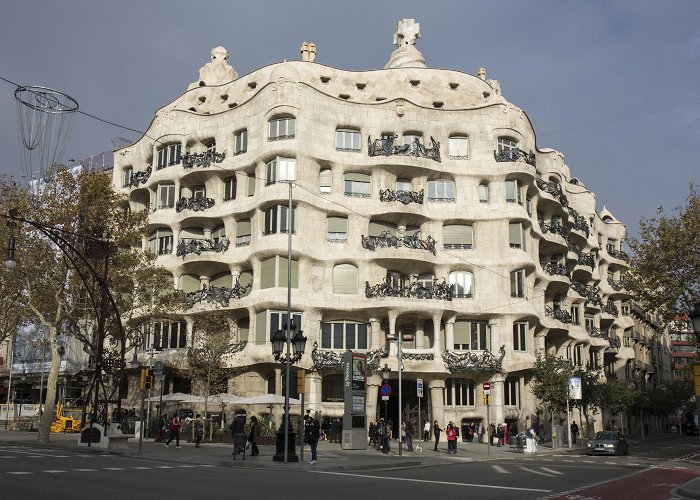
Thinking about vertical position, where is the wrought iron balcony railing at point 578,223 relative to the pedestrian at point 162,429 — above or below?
above

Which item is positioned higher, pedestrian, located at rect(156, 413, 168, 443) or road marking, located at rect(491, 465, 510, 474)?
pedestrian, located at rect(156, 413, 168, 443)

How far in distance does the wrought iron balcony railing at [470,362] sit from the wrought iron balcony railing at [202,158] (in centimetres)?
2059

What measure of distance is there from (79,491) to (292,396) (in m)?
29.1

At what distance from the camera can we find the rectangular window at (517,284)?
50.3m

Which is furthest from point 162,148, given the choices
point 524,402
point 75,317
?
point 524,402

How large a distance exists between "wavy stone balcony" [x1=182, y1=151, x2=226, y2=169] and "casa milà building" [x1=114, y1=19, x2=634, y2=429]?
5.0 inches

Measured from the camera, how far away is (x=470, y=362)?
155 feet

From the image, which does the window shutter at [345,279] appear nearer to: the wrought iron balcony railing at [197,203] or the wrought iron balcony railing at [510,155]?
the wrought iron balcony railing at [197,203]

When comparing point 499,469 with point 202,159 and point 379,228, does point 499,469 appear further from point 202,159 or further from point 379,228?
point 202,159

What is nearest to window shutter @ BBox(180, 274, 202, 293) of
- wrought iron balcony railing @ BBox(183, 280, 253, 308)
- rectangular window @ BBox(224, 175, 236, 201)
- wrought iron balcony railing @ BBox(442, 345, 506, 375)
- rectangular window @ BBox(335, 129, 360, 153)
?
wrought iron balcony railing @ BBox(183, 280, 253, 308)

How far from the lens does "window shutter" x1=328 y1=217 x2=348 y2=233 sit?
4891cm

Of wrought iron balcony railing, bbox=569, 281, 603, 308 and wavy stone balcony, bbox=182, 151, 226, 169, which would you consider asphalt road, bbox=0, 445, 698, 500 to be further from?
wrought iron balcony railing, bbox=569, 281, 603, 308

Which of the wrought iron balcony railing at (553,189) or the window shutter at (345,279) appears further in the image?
the wrought iron balcony railing at (553,189)

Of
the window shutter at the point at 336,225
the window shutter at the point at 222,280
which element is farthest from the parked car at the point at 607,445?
the window shutter at the point at 222,280
